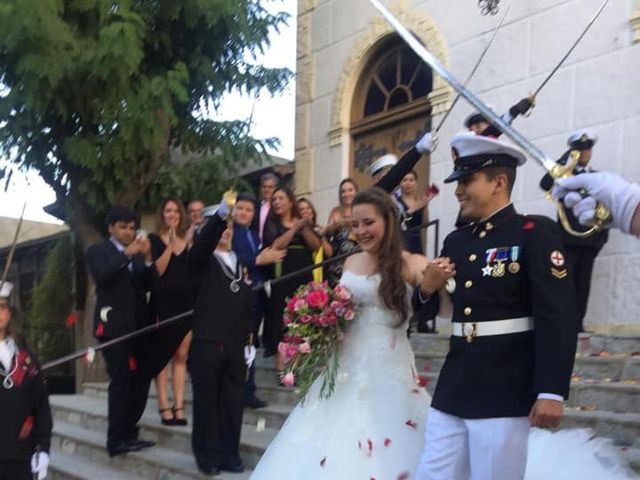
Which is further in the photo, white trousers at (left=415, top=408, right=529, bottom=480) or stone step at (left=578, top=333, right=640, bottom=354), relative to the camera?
stone step at (left=578, top=333, right=640, bottom=354)

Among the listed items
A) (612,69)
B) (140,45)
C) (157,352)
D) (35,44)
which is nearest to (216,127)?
(140,45)

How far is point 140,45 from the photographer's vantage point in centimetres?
775

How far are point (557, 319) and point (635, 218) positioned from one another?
495 mm

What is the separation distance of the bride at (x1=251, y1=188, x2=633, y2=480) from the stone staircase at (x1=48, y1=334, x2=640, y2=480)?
59cm

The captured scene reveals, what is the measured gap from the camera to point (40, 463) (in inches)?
169

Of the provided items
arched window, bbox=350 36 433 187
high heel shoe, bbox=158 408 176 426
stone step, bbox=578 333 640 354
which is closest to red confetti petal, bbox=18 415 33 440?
high heel shoe, bbox=158 408 176 426

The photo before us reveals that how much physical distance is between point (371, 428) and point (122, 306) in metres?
2.37

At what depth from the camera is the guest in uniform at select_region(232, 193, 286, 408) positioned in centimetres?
587

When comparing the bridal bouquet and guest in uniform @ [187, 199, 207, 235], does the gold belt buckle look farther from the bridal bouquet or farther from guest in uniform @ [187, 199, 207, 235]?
guest in uniform @ [187, 199, 207, 235]

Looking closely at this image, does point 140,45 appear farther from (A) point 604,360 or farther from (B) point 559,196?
(B) point 559,196

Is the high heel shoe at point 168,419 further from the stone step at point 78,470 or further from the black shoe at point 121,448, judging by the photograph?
the stone step at point 78,470

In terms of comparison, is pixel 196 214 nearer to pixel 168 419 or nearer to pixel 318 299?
pixel 168 419

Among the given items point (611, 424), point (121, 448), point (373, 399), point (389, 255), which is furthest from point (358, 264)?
point (121, 448)

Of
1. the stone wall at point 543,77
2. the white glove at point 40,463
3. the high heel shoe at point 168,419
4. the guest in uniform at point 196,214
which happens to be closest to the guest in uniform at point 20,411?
the white glove at point 40,463
